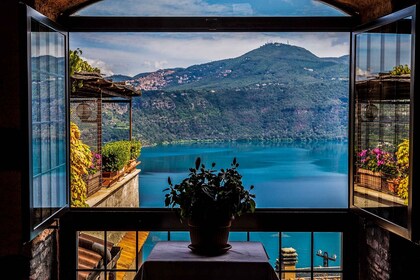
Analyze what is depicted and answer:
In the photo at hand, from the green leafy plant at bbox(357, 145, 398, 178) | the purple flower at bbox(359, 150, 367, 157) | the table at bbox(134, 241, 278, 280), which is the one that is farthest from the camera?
the purple flower at bbox(359, 150, 367, 157)

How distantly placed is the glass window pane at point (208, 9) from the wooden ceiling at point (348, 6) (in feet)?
0.25

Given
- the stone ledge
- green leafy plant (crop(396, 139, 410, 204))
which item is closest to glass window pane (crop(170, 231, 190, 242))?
the stone ledge

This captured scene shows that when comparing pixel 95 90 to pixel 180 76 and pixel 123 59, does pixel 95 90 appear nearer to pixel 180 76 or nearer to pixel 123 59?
pixel 123 59

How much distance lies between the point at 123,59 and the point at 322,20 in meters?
1.67

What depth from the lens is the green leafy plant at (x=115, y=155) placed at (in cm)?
427

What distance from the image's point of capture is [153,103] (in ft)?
14.1

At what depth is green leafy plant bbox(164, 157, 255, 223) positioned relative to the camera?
3211 mm

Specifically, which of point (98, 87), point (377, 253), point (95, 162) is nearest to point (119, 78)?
point (98, 87)

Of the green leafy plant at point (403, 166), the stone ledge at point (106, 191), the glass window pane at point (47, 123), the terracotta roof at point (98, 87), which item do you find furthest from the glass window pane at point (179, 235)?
the green leafy plant at point (403, 166)

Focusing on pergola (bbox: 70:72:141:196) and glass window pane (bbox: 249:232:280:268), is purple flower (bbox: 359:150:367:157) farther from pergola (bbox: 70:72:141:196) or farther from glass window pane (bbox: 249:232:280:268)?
pergola (bbox: 70:72:141:196)

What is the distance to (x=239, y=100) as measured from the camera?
433cm

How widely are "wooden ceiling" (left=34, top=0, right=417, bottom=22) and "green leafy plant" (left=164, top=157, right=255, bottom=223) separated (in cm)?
154

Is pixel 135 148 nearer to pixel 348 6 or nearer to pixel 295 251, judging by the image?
pixel 295 251

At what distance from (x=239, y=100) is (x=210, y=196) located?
135 cm
